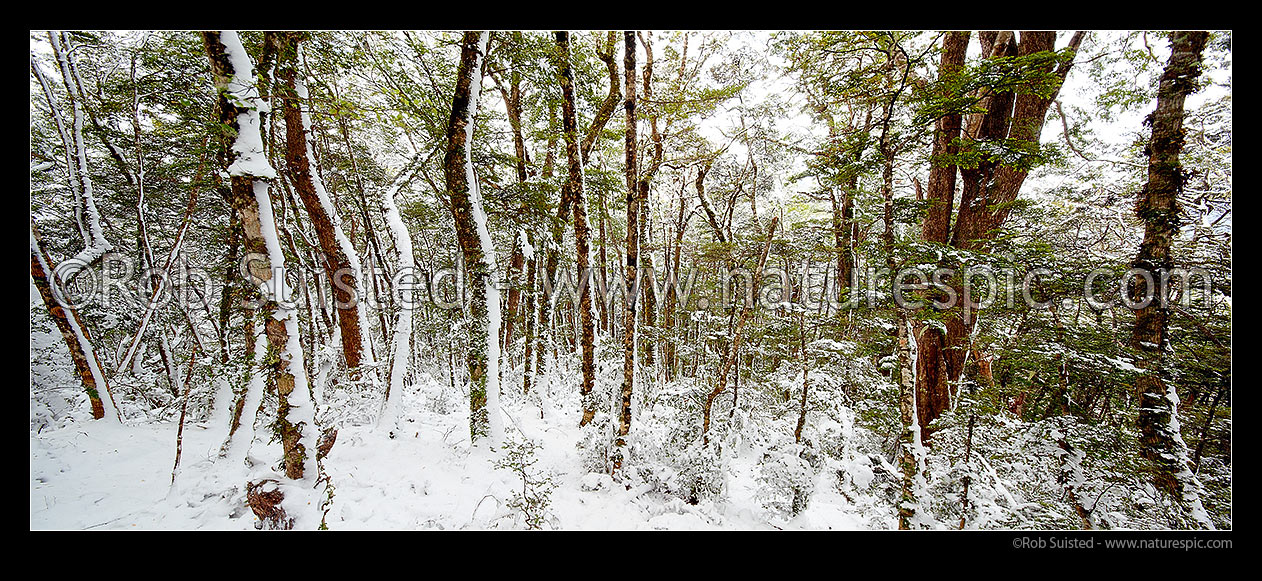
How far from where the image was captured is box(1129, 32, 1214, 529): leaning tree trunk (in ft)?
7.59

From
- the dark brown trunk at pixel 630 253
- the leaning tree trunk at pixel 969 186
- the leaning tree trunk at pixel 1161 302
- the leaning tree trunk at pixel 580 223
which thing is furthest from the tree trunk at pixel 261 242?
the leaning tree trunk at pixel 1161 302

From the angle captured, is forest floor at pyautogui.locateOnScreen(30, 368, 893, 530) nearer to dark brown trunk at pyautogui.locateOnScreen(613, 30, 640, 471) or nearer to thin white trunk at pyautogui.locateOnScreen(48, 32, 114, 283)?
dark brown trunk at pyautogui.locateOnScreen(613, 30, 640, 471)

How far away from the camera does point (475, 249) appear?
3.38 m

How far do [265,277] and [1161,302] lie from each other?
622 centimetres

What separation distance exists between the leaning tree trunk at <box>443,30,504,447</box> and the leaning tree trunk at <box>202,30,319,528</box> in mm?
1195

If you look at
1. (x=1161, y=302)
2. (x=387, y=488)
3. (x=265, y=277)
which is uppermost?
(x=265, y=277)

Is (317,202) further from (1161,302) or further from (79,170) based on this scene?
(1161,302)

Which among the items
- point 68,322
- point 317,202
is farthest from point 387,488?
point 68,322

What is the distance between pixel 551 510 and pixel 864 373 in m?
3.54

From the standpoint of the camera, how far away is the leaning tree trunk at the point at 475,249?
2.98 meters

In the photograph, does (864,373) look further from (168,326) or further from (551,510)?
(168,326)

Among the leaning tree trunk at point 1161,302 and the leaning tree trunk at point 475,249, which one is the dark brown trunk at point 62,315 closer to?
the leaning tree trunk at point 475,249

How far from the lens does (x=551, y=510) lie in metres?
3.18
